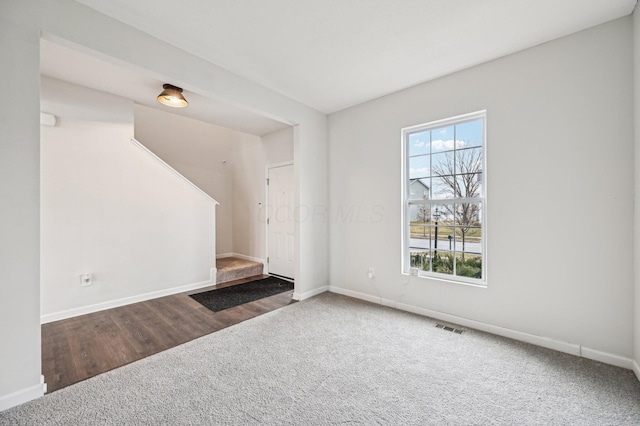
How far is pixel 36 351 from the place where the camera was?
1.72 metres

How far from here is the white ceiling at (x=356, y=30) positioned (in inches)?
75.5

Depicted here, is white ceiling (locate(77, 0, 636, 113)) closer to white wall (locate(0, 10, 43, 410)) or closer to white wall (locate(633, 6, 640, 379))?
white wall (locate(633, 6, 640, 379))

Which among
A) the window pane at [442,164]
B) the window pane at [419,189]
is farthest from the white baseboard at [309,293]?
the window pane at [442,164]

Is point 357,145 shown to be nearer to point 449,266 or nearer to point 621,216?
point 449,266

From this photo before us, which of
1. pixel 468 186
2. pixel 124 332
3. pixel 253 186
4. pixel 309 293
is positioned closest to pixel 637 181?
pixel 468 186

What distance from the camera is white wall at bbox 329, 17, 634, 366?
2.04 meters

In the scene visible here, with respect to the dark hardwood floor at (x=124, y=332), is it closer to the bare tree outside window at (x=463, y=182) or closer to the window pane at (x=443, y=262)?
the window pane at (x=443, y=262)

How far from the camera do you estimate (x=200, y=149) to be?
5.47m

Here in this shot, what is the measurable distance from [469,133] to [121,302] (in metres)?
4.59

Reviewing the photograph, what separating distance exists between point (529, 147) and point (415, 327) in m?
2.03

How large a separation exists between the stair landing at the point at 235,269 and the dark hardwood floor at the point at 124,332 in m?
0.87

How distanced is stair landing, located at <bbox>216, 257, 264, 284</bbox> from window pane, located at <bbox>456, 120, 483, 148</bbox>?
3.90 metres

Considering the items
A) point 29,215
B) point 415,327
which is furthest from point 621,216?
point 29,215

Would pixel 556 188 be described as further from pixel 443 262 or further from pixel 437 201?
pixel 443 262
